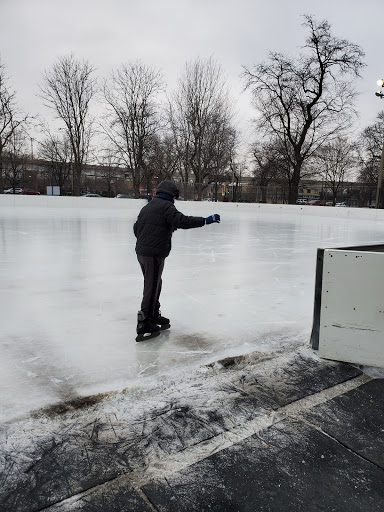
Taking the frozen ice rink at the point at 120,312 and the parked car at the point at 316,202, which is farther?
the parked car at the point at 316,202

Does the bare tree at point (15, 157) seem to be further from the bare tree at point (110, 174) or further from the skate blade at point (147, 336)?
the skate blade at point (147, 336)

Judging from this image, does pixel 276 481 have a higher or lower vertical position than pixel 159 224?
lower

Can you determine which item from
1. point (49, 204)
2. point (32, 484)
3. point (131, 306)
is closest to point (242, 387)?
point (32, 484)

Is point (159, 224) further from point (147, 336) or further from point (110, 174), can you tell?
point (110, 174)

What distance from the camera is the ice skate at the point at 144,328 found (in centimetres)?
374

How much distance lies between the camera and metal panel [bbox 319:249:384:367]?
3.19m

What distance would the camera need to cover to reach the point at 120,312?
456 cm

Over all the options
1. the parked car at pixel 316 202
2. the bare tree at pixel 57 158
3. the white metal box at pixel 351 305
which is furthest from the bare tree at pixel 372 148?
the white metal box at pixel 351 305

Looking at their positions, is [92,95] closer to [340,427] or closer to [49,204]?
[49,204]

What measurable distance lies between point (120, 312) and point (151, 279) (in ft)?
3.50

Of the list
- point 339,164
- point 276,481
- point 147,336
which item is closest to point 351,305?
point 276,481

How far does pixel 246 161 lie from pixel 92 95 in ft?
83.8

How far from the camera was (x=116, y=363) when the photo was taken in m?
3.21

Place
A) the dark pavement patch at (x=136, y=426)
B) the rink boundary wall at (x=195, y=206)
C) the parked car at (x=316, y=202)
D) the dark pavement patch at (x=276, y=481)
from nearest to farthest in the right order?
the dark pavement patch at (x=276, y=481) < the dark pavement patch at (x=136, y=426) < the rink boundary wall at (x=195, y=206) < the parked car at (x=316, y=202)
